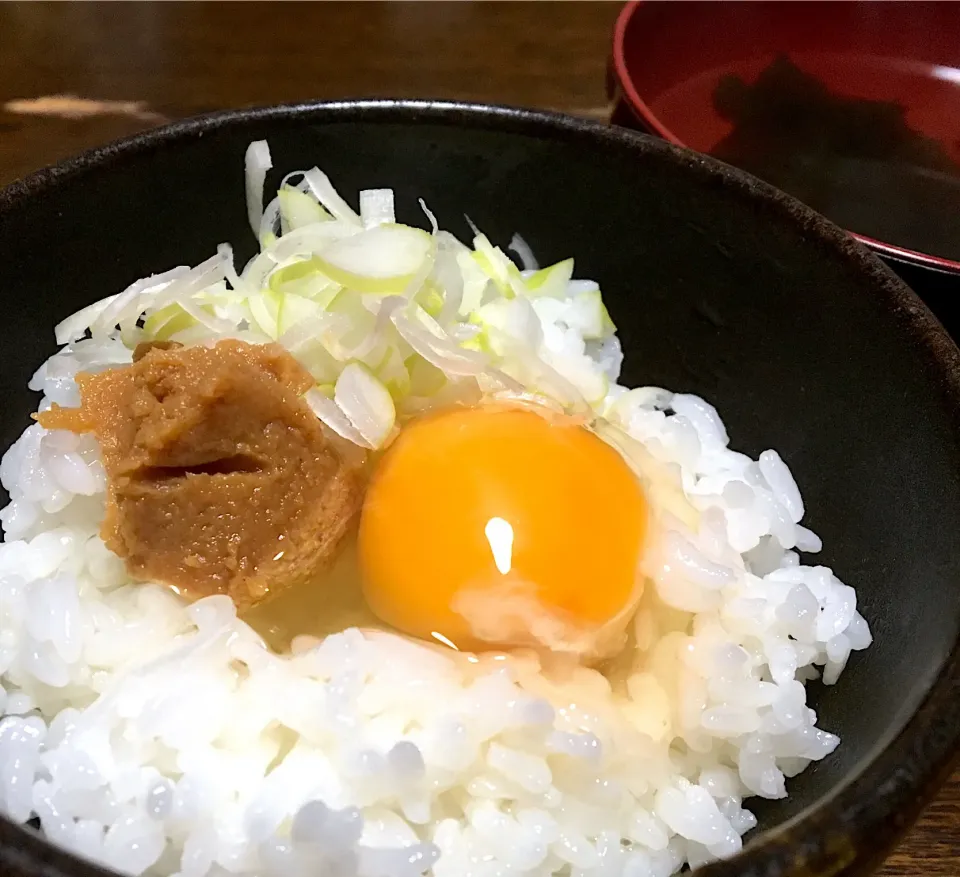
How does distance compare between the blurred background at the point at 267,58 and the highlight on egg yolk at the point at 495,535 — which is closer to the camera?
the highlight on egg yolk at the point at 495,535

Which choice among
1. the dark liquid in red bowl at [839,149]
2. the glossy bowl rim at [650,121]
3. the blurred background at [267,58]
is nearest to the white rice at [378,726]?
the glossy bowl rim at [650,121]

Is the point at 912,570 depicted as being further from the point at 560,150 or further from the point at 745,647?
the point at 560,150

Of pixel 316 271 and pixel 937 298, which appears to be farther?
pixel 937 298

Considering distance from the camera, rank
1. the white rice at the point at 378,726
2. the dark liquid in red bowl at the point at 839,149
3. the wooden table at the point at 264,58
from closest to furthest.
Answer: the white rice at the point at 378,726
the dark liquid in red bowl at the point at 839,149
the wooden table at the point at 264,58

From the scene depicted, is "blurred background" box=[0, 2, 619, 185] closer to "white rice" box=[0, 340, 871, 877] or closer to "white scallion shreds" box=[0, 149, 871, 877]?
"white scallion shreds" box=[0, 149, 871, 877]

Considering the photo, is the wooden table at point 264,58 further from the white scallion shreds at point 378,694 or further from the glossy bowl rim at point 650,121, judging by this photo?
the white scallion shreds at point 378,694

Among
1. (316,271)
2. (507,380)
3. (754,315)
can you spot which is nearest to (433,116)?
(316,271)
